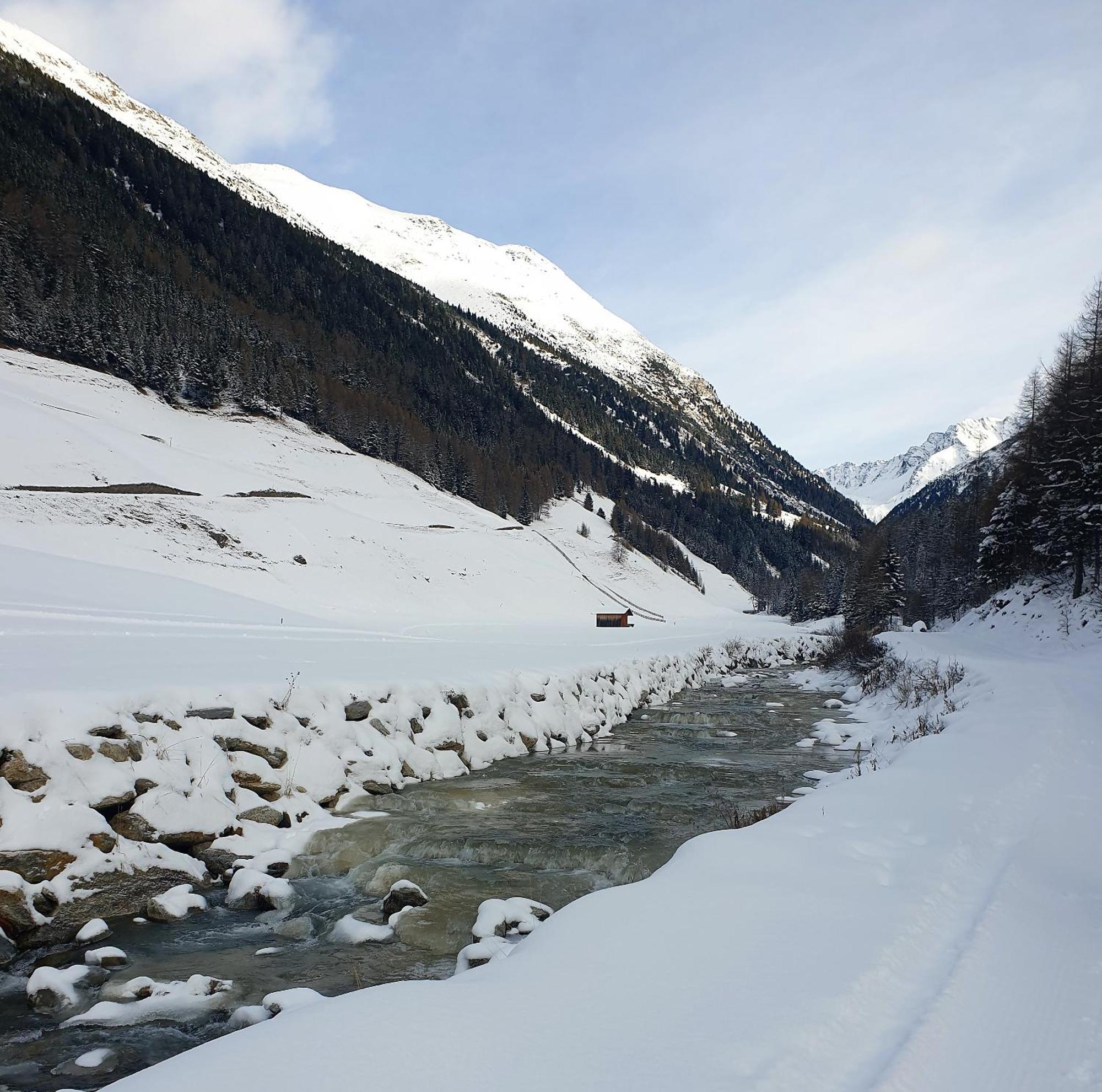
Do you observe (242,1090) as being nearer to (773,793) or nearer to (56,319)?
(773,793)

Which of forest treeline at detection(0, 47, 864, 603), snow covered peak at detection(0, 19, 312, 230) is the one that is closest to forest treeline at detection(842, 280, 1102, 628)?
forest treeline at detection(0, 47, 864, 603)

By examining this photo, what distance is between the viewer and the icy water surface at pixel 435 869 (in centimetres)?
449

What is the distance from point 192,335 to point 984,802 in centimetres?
7532

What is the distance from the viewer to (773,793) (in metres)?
10.4

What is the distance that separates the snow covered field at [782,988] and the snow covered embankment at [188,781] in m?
4.63

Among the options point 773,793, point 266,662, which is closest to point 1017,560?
point 773,793

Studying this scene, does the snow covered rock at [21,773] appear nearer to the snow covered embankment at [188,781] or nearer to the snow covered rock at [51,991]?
the snow covered embankment at [188,781]

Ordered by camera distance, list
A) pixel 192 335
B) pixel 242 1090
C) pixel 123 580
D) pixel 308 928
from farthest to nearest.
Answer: pixel 192 335 < pixel 123 580 < pixel 308 928 < pixel 242 1090

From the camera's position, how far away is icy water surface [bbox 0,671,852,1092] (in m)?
4.49

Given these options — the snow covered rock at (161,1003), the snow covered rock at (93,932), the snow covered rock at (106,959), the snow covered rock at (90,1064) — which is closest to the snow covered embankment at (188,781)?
the snow covered rock at (93,932)

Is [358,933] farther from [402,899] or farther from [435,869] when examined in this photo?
[435,869]

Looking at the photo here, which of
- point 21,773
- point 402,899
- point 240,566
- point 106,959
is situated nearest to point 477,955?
point 402,899

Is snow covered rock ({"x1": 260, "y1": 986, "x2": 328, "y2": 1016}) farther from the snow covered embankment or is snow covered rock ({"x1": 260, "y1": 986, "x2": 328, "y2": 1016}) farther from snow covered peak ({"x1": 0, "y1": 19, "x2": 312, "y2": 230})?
snow covered peak ({"x1": 0, "y1": 19, "x2": 312, "y2": 230})

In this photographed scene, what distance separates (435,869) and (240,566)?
2420 cm
